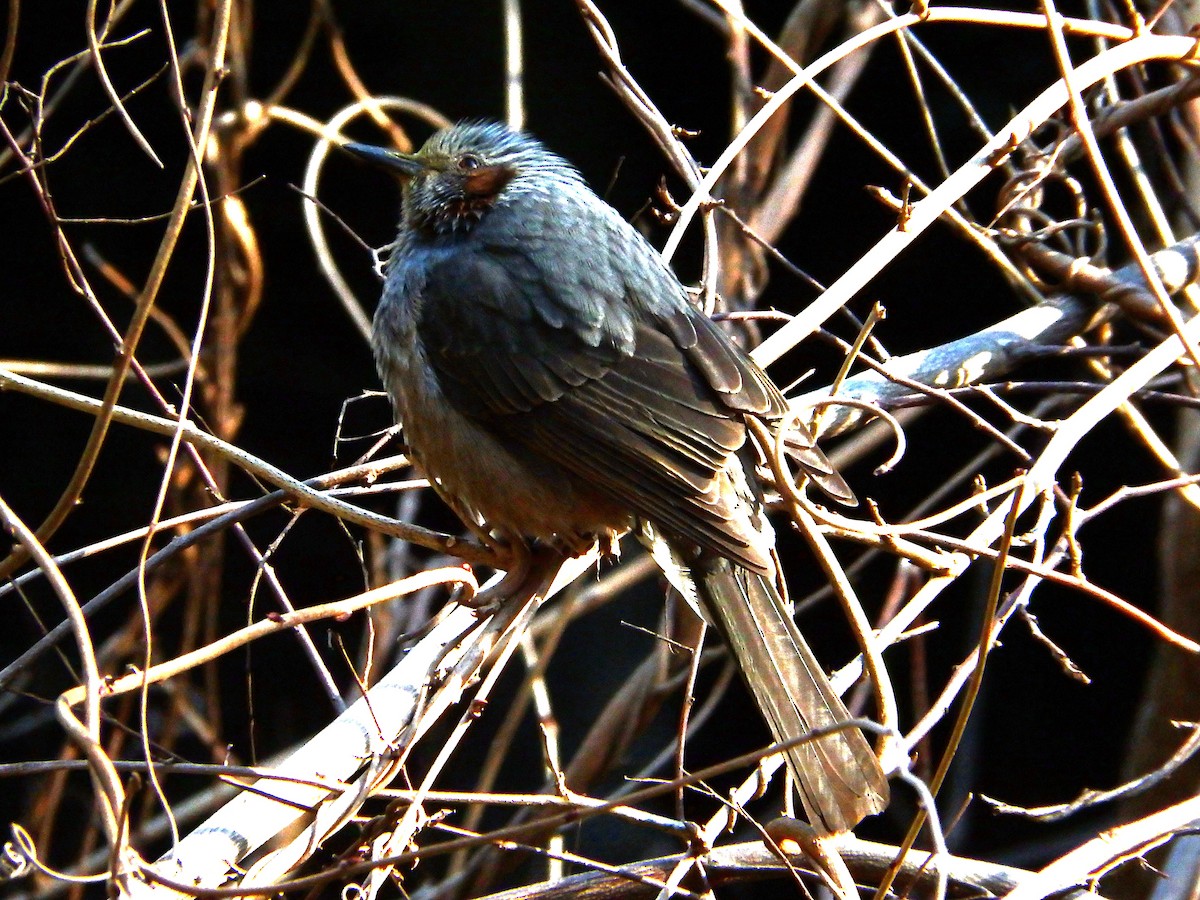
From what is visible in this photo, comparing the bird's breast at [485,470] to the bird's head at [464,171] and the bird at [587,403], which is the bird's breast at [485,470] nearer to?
the bird at [587,403]

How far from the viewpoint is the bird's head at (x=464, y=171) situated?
3.68 metres

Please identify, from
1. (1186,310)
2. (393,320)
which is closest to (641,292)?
(393,320)

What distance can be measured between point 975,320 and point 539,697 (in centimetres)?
281

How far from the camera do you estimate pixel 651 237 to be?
5930mm

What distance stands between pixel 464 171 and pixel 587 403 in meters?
0.94

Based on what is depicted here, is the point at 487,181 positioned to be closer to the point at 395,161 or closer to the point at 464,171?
the point at 464,171

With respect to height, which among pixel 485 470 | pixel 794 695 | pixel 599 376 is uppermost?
pixel 599 376

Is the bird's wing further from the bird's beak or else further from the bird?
the bird's beak

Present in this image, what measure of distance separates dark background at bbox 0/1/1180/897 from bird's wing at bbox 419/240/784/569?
2264 millimetres

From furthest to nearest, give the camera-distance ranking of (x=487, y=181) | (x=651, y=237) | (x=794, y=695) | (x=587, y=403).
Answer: (x=651, y=237) < (x=487, y=181) < (x=587, y=403) < (x=794, y=695)

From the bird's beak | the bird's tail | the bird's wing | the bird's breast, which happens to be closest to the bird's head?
the bird's beak

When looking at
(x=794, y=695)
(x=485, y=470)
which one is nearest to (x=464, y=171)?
(x=485, y=470)

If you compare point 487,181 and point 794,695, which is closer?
point 794,695

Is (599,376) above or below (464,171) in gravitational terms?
below
